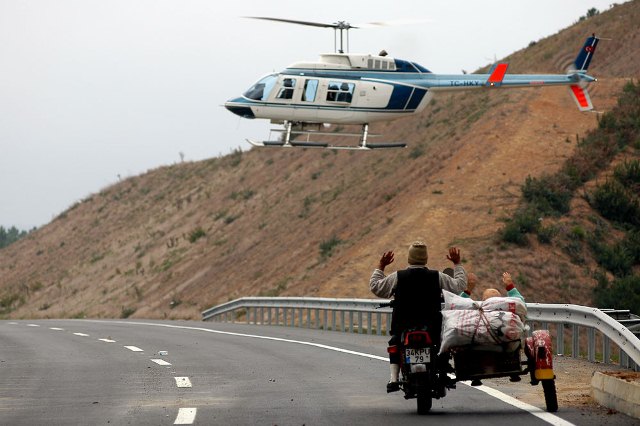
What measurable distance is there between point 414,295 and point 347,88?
28987mm

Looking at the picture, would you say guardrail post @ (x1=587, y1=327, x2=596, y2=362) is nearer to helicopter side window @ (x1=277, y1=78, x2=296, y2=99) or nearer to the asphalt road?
the asphalt road

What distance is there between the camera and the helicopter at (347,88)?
40500 mm

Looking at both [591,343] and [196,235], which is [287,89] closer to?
[591,343]

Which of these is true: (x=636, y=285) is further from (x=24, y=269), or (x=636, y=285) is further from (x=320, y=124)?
(x=24, y=269)

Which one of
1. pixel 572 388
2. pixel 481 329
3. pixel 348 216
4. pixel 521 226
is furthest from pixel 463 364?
pixel 348 216

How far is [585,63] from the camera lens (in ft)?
140

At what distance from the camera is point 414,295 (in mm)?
12164

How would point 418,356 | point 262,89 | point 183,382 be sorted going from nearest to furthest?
point 418,356, point 183,382, point 262,89

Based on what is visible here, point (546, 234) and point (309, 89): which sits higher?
point (309, 89)

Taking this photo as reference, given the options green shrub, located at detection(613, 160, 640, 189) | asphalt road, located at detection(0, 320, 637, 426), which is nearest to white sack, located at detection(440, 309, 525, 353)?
asphalt road, located at detection(0, 320, 637, 426)

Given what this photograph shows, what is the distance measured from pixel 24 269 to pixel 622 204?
207 feet

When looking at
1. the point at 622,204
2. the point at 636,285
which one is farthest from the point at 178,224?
the point at 636,285

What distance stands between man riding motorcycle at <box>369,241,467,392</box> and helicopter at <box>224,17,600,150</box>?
27.6 m

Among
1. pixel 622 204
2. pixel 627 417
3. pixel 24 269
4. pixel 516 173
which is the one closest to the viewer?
pixel 627 417
